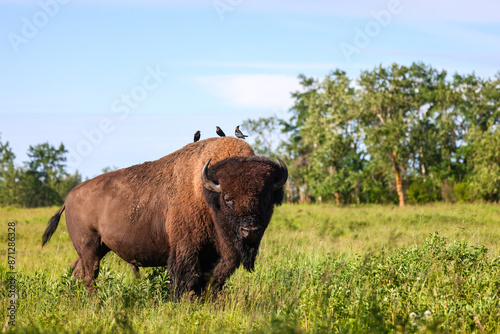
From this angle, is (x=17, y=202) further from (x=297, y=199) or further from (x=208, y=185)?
(x=208, y=185)

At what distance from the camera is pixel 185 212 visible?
7273 mm

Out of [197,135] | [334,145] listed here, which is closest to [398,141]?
[334,145]

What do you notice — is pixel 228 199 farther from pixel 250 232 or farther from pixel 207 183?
pixel 250 232

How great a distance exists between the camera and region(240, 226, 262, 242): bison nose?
6309 mm

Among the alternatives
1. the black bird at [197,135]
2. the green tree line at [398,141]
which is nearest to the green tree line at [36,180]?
the green tree line at [398,141]

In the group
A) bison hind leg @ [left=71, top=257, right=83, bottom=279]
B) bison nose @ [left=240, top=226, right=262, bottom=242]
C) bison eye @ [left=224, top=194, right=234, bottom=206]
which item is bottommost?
bison hind leg @ [left=71, top=257, right=83, bottom=279]

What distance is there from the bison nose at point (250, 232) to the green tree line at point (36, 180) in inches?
2457

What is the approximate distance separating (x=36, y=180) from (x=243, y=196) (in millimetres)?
67349

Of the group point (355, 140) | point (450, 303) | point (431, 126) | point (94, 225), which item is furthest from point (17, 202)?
point (450, 303)

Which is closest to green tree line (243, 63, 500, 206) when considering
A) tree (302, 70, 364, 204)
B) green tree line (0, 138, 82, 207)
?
tree (302, 70, 364, 204)

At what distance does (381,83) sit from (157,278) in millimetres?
49301

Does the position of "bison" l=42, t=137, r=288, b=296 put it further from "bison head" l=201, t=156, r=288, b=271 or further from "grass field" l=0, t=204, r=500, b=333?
"grass field" l=0, t=204, r=500, b=333

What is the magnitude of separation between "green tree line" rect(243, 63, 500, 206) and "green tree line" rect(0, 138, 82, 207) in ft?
100

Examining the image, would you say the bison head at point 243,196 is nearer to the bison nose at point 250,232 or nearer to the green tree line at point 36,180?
the bison nose at point 250,232
